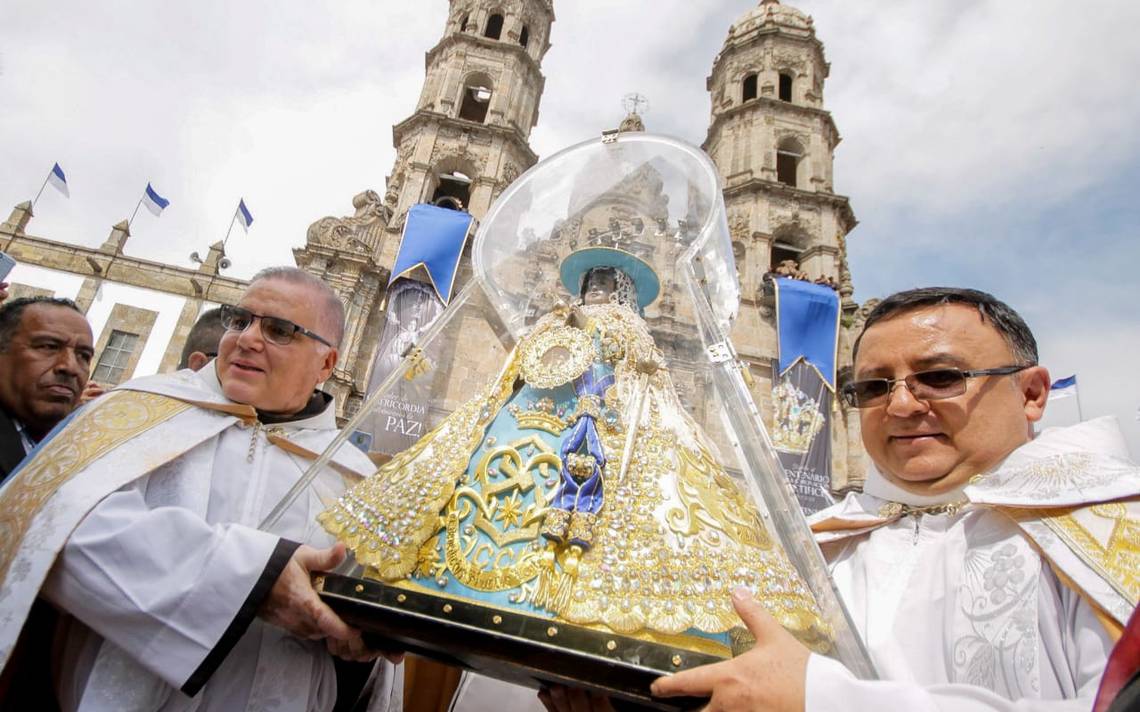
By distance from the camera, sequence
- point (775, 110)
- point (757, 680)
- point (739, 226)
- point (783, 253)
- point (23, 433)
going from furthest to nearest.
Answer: point (775, 110) → point (783, 253) → point (739, 226) → point (23, 433) → point (757, 680)

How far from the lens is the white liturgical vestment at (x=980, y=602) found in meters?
1.21

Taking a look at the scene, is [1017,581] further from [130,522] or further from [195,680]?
[130,522]

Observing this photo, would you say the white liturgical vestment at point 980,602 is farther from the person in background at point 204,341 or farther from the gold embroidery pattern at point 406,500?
the person in background at point 204,341

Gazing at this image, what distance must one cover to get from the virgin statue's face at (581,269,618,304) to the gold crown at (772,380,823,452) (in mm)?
10721

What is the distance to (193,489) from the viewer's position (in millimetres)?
1995

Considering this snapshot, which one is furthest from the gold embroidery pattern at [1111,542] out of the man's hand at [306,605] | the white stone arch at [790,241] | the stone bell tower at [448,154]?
the white stone arch at [790,241]

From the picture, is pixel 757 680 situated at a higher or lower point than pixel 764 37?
lower

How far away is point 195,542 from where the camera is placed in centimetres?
166

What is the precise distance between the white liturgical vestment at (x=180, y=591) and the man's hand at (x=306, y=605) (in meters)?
0.04

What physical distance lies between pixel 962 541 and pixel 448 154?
59.6ft

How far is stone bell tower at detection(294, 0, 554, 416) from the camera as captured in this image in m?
14.2

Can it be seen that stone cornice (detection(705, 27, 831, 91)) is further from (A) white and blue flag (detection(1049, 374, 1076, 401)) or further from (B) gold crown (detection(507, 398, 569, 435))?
(B) gold crown (detection(507, 398, 569, 435))

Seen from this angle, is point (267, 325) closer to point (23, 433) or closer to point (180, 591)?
point (180, 591)

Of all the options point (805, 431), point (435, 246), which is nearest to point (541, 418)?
point (435, 246)
